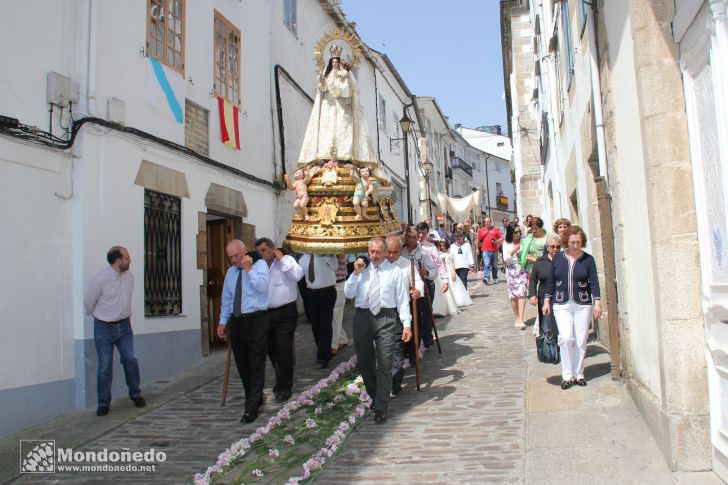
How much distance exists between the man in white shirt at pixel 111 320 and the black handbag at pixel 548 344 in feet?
15.2

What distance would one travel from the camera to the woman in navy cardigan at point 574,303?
6539 millimetres

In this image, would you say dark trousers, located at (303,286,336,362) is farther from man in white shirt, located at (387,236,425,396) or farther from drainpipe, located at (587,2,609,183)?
drainpipe, located at (587,2,609,183)

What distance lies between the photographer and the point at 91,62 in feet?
25.0

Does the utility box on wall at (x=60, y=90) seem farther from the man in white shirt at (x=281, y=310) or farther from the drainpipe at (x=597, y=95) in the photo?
the drainpipe at (x=597, y=95)

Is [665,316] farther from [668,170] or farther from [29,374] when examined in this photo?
[29,374]

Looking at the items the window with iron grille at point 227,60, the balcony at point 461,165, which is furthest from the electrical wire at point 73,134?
the balcony at point 461,165

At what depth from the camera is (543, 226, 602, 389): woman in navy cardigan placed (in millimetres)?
6539

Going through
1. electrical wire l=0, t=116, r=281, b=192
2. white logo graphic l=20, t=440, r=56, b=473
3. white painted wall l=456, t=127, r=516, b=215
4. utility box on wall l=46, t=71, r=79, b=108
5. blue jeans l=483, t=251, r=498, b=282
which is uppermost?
white painted wall l=456, t=127, r=516, b=215

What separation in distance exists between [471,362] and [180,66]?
593 centimetres

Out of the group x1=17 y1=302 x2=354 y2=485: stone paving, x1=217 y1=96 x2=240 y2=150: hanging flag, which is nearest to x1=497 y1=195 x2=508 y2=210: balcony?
x1=217 y1=96 x2=240 y2=150: hanging flag

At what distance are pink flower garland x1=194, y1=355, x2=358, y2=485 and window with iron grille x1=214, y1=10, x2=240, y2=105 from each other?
17.0ft

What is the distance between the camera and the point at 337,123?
8.16 meters

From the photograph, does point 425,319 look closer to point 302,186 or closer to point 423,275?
point 423,275

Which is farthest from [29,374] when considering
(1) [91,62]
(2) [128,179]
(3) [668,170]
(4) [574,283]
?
(3) [668,170]
